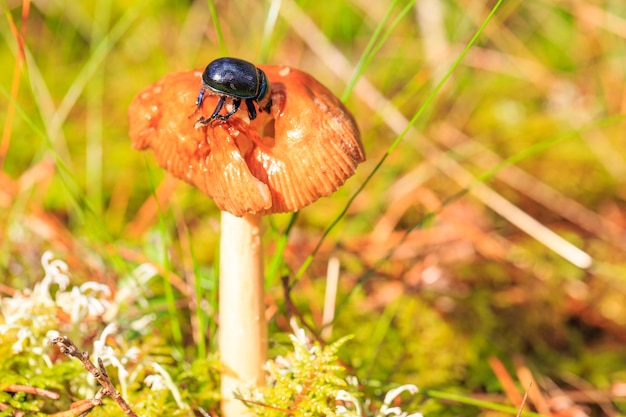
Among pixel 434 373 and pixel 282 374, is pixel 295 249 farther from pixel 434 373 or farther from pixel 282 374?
pixel 282 374

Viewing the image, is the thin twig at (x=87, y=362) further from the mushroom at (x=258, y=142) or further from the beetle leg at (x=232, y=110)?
the beetle leg at (x=232, y=110)

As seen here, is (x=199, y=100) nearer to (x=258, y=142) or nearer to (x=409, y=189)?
(x=258, y=142)

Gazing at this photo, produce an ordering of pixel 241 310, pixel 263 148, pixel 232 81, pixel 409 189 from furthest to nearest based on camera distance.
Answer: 1. pixel 409 189
2. pixel 241 310
3. pixel 263 148
4. pixel 232 81

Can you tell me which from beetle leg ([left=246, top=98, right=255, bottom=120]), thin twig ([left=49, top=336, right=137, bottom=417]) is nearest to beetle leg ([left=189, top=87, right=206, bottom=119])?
beetle leg ([left=246, top=98, right=255, bottom=120])

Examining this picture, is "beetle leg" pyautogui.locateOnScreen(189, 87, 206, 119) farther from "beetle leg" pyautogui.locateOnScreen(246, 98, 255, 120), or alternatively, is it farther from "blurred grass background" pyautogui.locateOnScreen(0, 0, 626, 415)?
"blurred grass background" pyautogui.locateOnScreen(0, 0, 626, 415)

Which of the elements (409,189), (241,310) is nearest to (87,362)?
(241,310)

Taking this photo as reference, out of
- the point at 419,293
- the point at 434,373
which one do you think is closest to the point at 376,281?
the point at 419,293

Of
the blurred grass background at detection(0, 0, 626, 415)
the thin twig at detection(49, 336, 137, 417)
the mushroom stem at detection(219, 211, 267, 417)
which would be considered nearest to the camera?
the thin twig at detection(49, 336, 137, 417)
